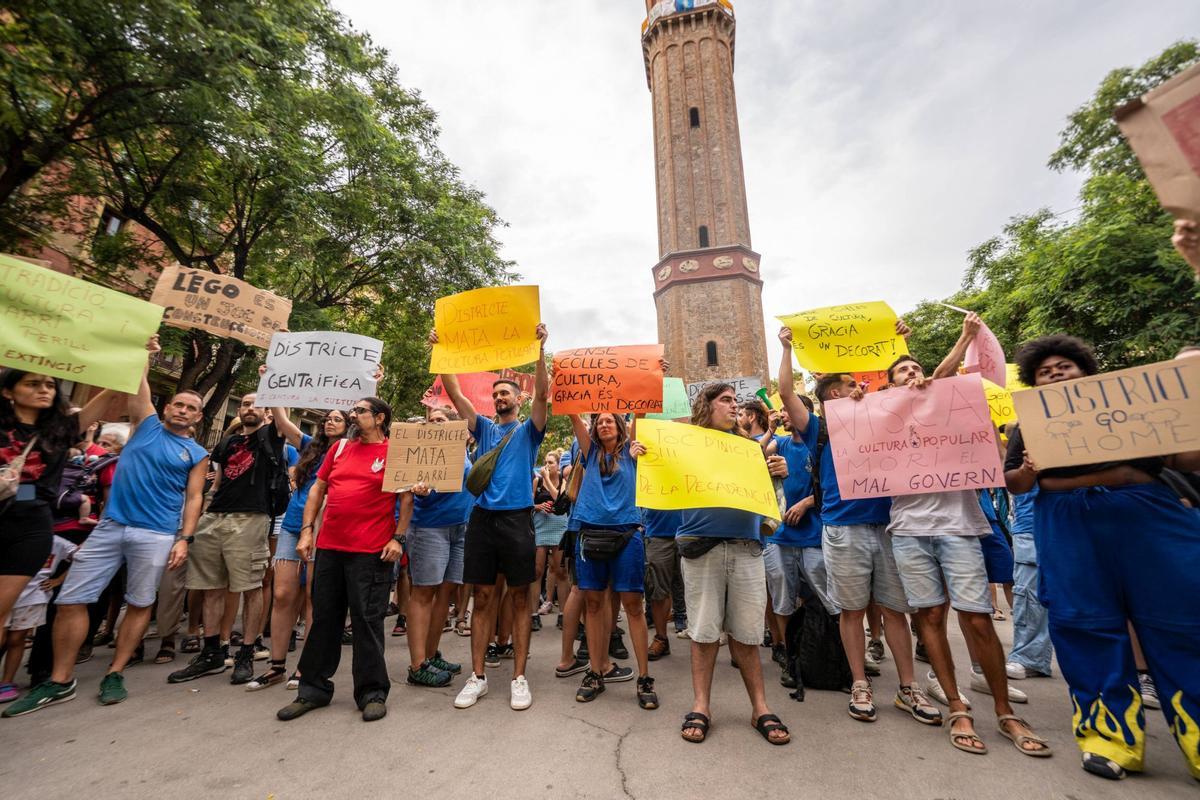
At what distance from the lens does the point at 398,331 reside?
14.6 m

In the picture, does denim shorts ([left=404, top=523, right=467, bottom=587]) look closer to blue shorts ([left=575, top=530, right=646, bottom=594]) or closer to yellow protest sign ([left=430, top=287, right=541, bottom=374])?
blue shorts ([left=575, top=530, right=646, bottom=594])

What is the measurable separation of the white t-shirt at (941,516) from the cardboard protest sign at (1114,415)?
1.85ft

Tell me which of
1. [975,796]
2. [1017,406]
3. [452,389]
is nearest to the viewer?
[975,796]

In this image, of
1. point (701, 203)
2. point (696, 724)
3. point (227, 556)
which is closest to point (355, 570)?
point (227, 556)

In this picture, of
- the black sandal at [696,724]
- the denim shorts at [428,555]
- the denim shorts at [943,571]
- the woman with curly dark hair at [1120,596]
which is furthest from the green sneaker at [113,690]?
the woman with curly dark hair at [1120,596]

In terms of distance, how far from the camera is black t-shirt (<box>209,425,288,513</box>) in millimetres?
4340

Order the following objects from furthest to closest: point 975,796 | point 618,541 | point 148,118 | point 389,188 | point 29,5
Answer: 1. point 389,188
2. point 148,118
3. point 29,5
4. point 618,541
5. point 975,796

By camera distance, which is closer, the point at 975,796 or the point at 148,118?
the point at 975,796

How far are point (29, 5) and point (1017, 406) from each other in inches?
425

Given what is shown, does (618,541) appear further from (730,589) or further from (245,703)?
(245,703)

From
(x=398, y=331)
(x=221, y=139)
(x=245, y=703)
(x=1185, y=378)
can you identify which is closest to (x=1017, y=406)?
(x=1185, y=378)

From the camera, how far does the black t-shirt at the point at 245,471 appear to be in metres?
4.34

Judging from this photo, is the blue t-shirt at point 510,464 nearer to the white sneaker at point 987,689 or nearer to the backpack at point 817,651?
the backpack at point 817,651

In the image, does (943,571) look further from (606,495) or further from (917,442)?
(606,495)
